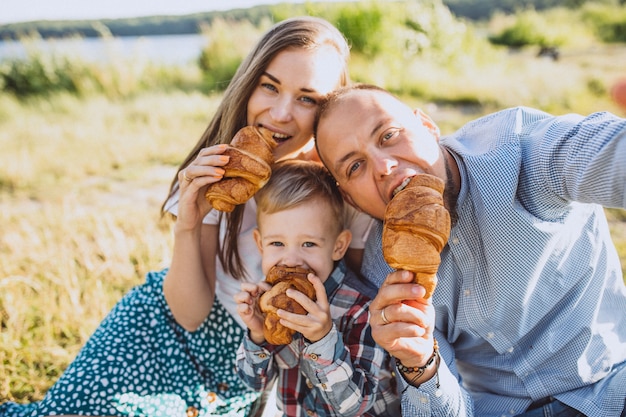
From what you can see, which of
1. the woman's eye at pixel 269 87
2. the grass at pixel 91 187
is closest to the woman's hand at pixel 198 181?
the woman's eye at pixel 269 87

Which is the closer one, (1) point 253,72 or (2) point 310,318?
(2) point 310,318

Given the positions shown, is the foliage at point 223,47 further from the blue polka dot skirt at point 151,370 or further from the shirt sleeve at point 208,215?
the blue polka dot skirt at point 151,370

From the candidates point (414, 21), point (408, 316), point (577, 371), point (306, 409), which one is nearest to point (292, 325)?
point (408, 316)

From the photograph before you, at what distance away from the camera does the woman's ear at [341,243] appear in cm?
264

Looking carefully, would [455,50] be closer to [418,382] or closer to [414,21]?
[414,21]

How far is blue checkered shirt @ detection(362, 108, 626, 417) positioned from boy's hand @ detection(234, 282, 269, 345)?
0.74 metres

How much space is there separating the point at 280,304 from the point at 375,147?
84 cm

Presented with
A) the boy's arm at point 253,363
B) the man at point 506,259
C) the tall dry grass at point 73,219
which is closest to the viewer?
the man at point 506,259

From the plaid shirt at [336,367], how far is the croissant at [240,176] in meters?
0.66

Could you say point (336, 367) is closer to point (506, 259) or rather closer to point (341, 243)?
point (341, 243)

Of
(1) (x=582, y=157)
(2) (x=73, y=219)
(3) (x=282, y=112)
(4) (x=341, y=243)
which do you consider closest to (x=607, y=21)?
(2) (x=73, y=219)

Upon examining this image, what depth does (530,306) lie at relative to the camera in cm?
225

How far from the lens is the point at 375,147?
2.29 metres

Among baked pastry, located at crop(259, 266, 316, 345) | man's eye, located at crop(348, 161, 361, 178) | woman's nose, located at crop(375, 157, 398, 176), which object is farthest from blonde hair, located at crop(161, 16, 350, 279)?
woman's nose, located at crop(375, 157, 398, 176)
